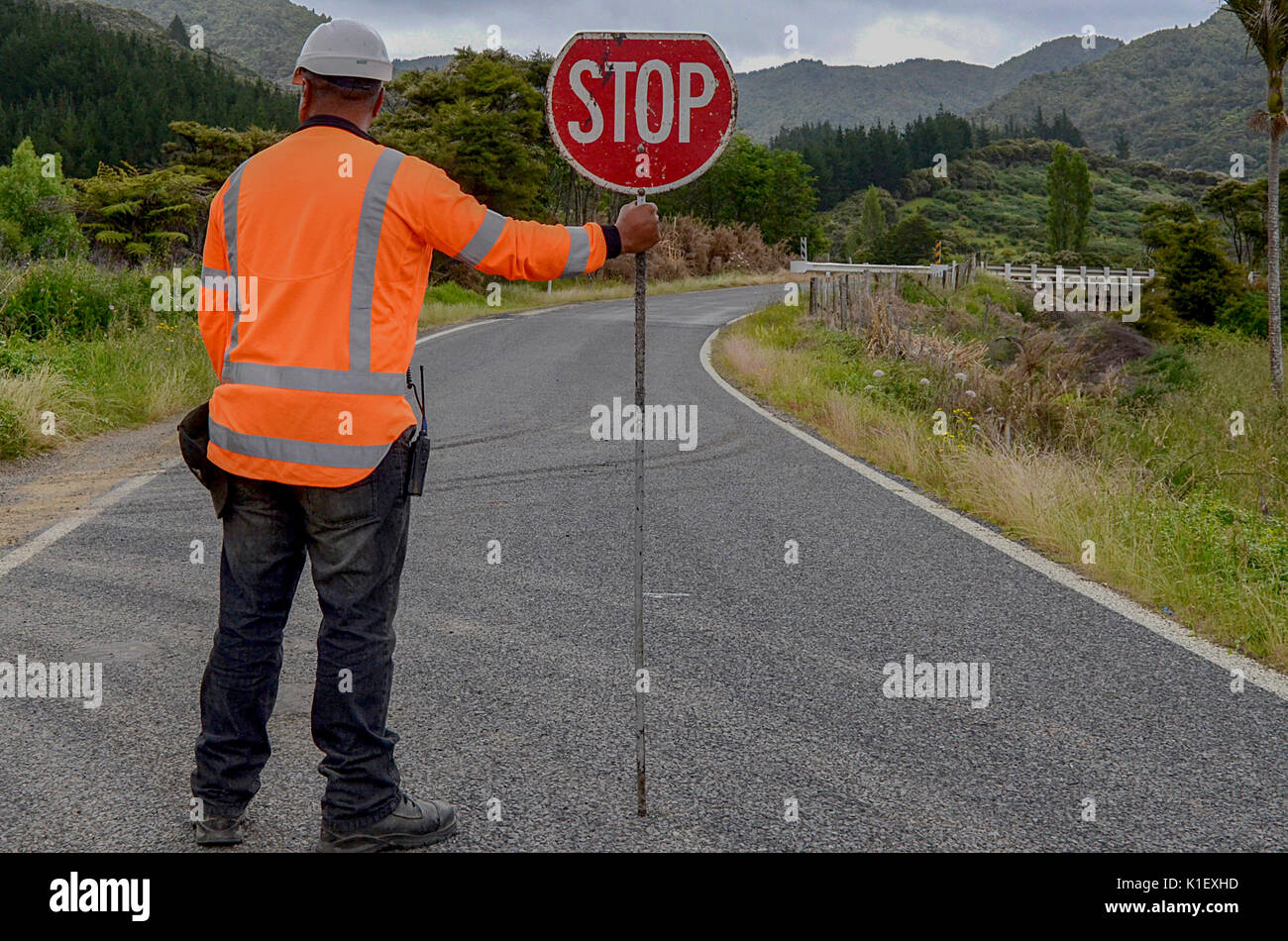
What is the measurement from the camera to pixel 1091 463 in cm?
1029

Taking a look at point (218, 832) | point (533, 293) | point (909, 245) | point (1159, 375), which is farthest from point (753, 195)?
point (218, 832)

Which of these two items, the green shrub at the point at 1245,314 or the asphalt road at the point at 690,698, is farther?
the green shrub at the point at 1245,314

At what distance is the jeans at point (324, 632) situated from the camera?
2.95m

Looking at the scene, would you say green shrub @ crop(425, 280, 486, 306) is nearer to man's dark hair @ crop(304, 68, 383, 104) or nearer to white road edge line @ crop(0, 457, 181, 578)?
white road edge line @ crop(0, 457, 181, 578)

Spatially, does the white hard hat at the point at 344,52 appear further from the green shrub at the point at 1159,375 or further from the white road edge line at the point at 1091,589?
the green shrub at the point at 1159,375

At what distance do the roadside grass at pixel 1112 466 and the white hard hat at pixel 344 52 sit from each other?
3911 mm

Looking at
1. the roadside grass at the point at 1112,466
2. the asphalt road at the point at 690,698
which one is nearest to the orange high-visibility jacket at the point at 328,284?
the asphalt road at the point at 690,698

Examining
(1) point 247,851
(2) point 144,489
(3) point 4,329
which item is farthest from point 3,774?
(3) point 4,329

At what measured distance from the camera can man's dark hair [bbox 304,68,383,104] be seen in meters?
2.98

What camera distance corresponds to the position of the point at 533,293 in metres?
33.4

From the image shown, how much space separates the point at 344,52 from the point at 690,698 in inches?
94.3

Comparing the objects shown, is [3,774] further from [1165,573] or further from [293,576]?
[1165,573]

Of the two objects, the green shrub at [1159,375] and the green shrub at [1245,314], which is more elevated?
the green shrub at [1245,314]

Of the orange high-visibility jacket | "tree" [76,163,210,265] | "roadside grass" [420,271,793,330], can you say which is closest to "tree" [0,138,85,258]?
"tree" [76,163,210,265]
